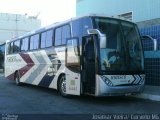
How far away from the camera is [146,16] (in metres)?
18.7

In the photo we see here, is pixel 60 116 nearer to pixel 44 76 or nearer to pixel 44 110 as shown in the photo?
pixel 44 110

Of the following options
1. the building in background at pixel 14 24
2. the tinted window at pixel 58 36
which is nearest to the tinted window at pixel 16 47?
the tinted window at pixel 58 36

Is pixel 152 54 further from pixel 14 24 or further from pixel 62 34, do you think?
pixel 14 24

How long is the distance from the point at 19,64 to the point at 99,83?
364 inches

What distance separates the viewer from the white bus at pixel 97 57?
12266mm

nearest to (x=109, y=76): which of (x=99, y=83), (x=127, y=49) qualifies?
(x=99, y=83)

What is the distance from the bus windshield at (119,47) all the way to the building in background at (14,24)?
1560 inches

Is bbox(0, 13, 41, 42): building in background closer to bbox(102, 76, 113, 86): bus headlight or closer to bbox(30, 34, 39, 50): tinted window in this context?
bbox(30, 34, 39, 50): tinted window

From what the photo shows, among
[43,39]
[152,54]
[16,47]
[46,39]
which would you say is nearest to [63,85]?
[46,39]

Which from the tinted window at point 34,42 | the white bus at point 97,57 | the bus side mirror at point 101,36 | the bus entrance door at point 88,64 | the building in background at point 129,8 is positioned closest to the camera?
the bus side mirror at point 101,36

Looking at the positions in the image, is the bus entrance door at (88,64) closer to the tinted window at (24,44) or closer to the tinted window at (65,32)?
the tinted window at (65,32)

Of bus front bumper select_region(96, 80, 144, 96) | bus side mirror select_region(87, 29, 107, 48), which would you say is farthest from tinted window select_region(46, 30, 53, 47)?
bus front bumper select_region(96, 80, 144, 96)

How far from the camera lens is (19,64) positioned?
2045cm

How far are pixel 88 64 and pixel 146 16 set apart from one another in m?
7.02
